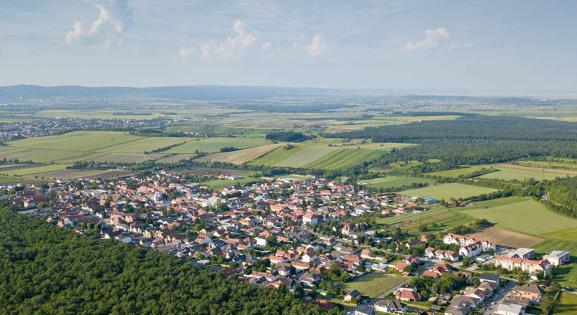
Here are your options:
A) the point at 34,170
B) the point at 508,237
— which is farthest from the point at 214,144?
the point at 508,237

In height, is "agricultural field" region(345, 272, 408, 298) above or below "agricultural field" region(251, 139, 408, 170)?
below

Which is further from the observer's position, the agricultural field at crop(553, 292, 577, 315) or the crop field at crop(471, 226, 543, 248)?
the crop field at crop(471, 226, 543, 248)

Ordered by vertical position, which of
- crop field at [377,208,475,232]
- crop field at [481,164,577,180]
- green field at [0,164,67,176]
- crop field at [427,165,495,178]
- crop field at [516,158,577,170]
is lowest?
green field at [0,164,67,176]

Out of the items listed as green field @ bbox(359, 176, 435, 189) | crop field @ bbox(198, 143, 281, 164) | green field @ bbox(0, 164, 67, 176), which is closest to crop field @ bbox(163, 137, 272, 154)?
crop field @ bbox(198, 143, 281, 164)

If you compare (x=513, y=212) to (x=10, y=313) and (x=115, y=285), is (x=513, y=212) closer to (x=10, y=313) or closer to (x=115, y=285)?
(x=115, y=285)

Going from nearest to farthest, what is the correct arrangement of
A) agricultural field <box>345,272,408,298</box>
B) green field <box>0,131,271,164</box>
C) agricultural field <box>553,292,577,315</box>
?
agricultural field <box>553,292,577,315</box> < agricultural field <box>345,272,408,298</box> < green field <box>0,131,271,164</box>

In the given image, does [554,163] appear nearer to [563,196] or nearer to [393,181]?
[393,181]

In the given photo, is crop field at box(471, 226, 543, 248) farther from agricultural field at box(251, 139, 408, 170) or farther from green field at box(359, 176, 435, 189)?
agricultural field at box(251, 139, 408, 170)
